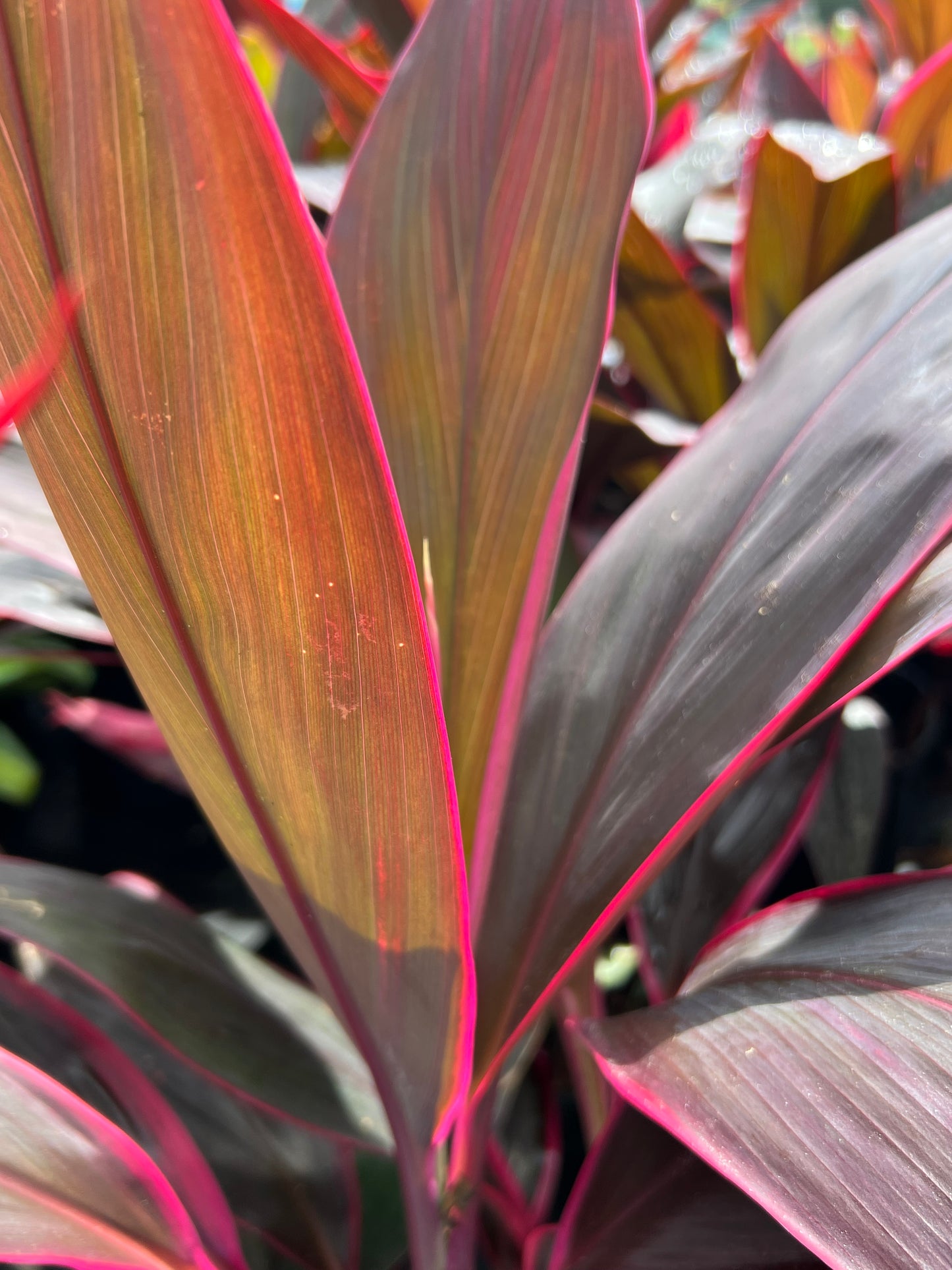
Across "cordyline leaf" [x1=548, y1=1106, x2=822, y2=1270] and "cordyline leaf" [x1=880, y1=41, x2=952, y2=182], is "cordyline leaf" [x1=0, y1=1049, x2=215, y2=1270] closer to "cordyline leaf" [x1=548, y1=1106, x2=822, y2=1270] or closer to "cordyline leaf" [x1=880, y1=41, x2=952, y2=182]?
"cordyline leaf" [x1=548, y1=1106, x2=822, y2=1270]

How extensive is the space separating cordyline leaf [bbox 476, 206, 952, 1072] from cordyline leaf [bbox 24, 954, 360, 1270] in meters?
0.15

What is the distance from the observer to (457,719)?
0.40 m

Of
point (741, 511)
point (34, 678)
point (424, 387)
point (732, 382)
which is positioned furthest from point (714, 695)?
point (34, 678)

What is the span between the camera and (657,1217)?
372 mm

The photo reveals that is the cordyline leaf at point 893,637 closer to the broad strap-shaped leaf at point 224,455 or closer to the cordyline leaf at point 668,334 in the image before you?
the broad strap-shaped leaf at point 224,455

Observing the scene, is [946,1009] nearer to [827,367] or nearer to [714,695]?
[714,695]

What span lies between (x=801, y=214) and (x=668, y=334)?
0.40 ft

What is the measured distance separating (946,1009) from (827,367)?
10.2 inches

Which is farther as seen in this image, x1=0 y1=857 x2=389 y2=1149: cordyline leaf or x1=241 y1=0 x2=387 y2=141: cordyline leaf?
x1=241 y1=0 x2=387 y2=141: cordyline leaf

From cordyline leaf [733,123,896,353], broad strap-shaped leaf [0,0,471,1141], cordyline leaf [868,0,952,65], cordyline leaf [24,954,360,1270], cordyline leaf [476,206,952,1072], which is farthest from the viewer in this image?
cordyline leaf [868,0,952,65]

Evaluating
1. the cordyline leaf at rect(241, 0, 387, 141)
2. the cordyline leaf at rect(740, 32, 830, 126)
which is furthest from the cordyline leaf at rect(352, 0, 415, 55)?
the cordyline leaf at rect(740, 32, 830, 126)

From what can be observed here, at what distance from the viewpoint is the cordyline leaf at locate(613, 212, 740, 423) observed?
2.02 feet

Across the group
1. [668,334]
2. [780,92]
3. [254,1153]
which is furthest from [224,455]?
[780,92]

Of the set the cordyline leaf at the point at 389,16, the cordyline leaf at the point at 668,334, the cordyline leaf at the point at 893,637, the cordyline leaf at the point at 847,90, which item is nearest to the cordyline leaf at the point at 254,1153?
the cordyline leaf at the point at 893,637
